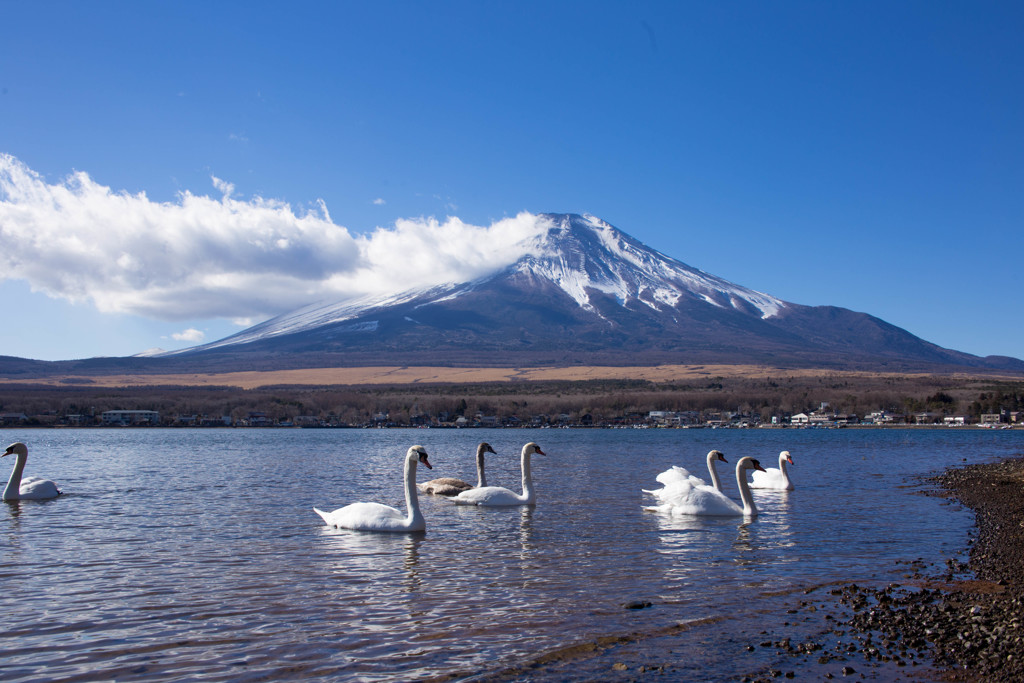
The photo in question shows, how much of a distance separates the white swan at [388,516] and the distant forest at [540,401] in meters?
97.9

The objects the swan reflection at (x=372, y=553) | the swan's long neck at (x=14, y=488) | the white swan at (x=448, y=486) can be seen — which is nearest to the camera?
the swan reflection at (x=372, y=553)

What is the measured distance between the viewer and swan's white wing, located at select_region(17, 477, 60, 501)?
71.4 ft

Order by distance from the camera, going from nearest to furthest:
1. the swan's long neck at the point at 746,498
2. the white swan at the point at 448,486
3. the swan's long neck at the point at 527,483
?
the swan's long neck at the point at 746,498 < the swan's long neck at the point at 527,483 < the white swan at the point at 448,486

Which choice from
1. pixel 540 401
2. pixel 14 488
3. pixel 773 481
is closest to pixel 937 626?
pixel 773 481

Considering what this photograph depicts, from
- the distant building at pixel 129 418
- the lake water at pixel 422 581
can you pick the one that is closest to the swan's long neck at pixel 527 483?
the lake water at pixel 422 581

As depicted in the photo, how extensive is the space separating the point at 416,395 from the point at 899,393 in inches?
3188

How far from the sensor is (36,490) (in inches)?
862

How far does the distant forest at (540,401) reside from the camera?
116438mm

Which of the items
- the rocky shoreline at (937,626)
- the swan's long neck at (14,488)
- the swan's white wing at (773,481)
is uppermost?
the swan's long neck at (14,488)

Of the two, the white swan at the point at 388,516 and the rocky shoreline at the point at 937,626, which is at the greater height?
the white swan at the point at 388,516

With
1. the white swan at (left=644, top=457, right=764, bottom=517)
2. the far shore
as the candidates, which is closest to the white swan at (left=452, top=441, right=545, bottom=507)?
the white swan at (left=644, top=457, right=764, bottom=517)

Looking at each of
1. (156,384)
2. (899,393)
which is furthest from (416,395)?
(899,393)

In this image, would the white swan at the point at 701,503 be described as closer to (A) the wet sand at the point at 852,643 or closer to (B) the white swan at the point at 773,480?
(B) the white swan at the point at 773,480

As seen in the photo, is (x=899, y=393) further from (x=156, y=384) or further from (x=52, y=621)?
(x=156, y=384)
